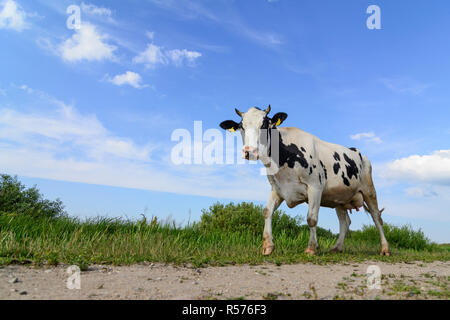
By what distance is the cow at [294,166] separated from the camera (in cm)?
801

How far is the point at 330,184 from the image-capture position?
905 cm

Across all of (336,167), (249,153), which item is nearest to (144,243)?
(249,153)

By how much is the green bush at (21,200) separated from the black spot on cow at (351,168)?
10392mm

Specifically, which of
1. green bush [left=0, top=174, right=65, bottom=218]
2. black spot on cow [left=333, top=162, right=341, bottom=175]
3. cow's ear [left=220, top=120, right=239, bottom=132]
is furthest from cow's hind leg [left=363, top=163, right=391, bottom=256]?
green bush [left=0, top=174, right=65, bottom=218]

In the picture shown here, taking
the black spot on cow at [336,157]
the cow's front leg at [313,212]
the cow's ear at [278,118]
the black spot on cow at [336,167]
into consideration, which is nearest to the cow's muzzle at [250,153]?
the cow's ear at [278,118]

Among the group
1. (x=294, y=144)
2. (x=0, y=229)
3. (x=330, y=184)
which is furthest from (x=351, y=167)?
(x=0, y=229)

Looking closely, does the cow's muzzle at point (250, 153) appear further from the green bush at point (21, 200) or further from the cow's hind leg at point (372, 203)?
the green bush at point (21, 200)

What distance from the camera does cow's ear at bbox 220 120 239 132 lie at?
8.41m

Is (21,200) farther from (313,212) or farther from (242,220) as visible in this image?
(313,212)

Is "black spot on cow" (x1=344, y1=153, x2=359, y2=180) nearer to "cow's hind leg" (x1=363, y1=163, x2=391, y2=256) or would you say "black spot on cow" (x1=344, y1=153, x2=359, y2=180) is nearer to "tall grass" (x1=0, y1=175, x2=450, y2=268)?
"cow's hind leg" (x1=363, y1=163, x2=391, y2=256)

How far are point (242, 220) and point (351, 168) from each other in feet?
15.8

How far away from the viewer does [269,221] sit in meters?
8.46
